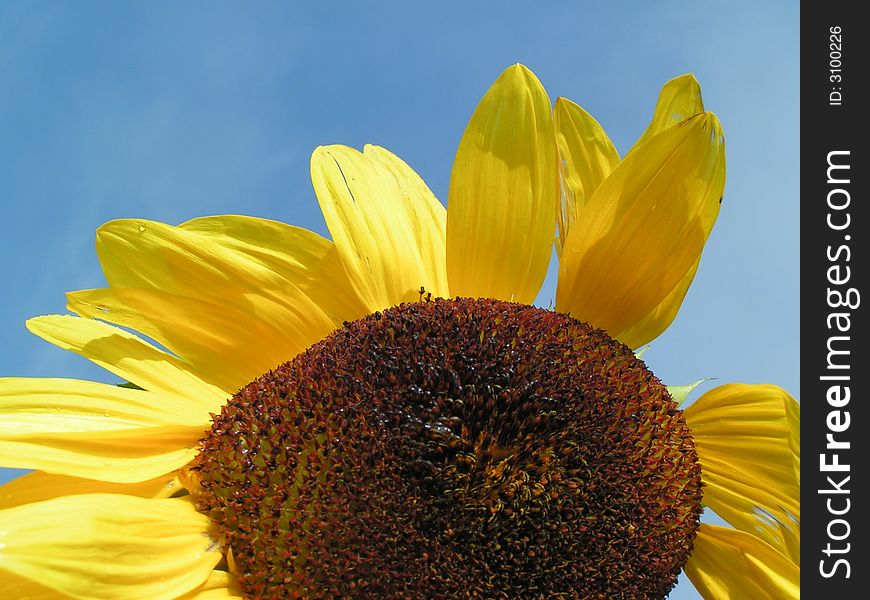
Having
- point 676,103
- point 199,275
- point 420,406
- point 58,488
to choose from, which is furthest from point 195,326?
point 676,103

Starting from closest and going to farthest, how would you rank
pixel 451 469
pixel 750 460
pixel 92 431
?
pixel 451 469, pixel 92 431, pixel 750 460

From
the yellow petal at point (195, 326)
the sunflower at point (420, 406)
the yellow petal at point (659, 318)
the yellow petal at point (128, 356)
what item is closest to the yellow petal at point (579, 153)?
the sunflower at point (420, 406)

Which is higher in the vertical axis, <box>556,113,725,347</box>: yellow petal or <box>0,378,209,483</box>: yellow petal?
<box>556,113,725,347</box>: yellow petal

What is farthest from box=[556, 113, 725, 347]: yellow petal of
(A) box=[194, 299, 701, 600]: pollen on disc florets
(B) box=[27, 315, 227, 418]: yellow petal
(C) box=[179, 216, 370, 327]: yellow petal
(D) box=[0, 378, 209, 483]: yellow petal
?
(D) box=[0, 378, 209, 483]: yellow petal

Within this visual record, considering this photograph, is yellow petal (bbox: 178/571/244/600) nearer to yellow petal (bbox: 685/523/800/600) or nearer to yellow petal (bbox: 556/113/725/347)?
yellow petal (bbox: 556/113/725/347)

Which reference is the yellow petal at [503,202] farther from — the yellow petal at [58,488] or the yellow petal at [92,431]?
the yellow petal at [58,488]

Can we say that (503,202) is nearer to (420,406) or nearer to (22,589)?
(420,406)
